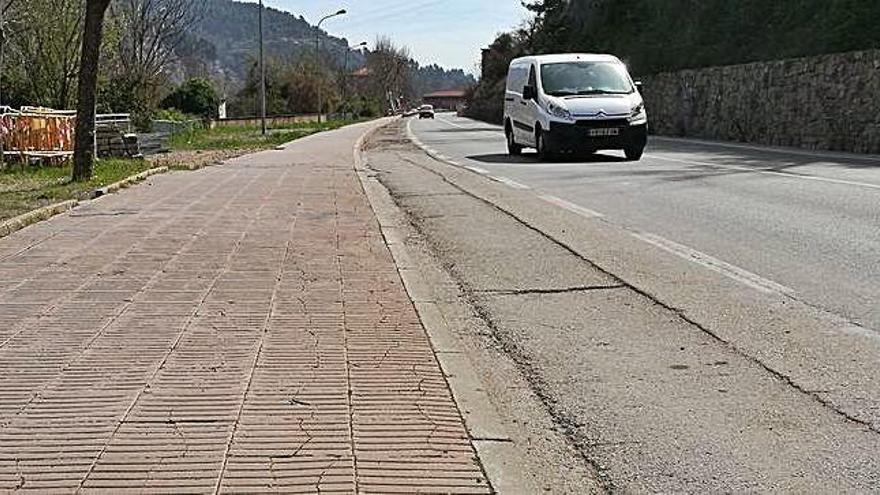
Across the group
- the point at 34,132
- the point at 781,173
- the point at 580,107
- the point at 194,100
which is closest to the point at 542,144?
the point at 580,107

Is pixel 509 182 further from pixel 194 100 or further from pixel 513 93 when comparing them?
pixel 194 100

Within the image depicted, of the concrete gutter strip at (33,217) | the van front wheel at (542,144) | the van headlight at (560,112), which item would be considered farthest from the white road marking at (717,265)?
the van front wheel at (542,144)

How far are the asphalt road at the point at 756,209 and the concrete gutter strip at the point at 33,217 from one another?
594 cm

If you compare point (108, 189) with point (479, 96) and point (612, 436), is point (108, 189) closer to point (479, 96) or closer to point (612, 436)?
point (612, 436)

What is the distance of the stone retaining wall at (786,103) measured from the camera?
27.0 meters

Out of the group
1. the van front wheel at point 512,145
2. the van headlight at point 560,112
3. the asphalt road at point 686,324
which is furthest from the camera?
the van front wheel at point 512,145

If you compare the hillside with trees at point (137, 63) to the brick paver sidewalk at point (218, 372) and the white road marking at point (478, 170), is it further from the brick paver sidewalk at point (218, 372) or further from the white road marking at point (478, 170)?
the brick paver sidewalk at point (218, 372)

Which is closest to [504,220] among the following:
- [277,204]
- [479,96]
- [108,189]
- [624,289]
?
[277,204]

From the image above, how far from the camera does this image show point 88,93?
18766 millimetres

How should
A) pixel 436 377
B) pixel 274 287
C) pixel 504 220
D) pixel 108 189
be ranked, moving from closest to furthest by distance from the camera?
pixel 436 377
pixel 274 287
pixel 504 220
pixel 108 189

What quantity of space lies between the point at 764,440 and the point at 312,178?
1598 centimetres

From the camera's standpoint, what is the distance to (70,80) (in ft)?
139

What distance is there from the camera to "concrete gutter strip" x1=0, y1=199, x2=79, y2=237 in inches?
444

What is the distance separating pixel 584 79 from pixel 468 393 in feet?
62.2
